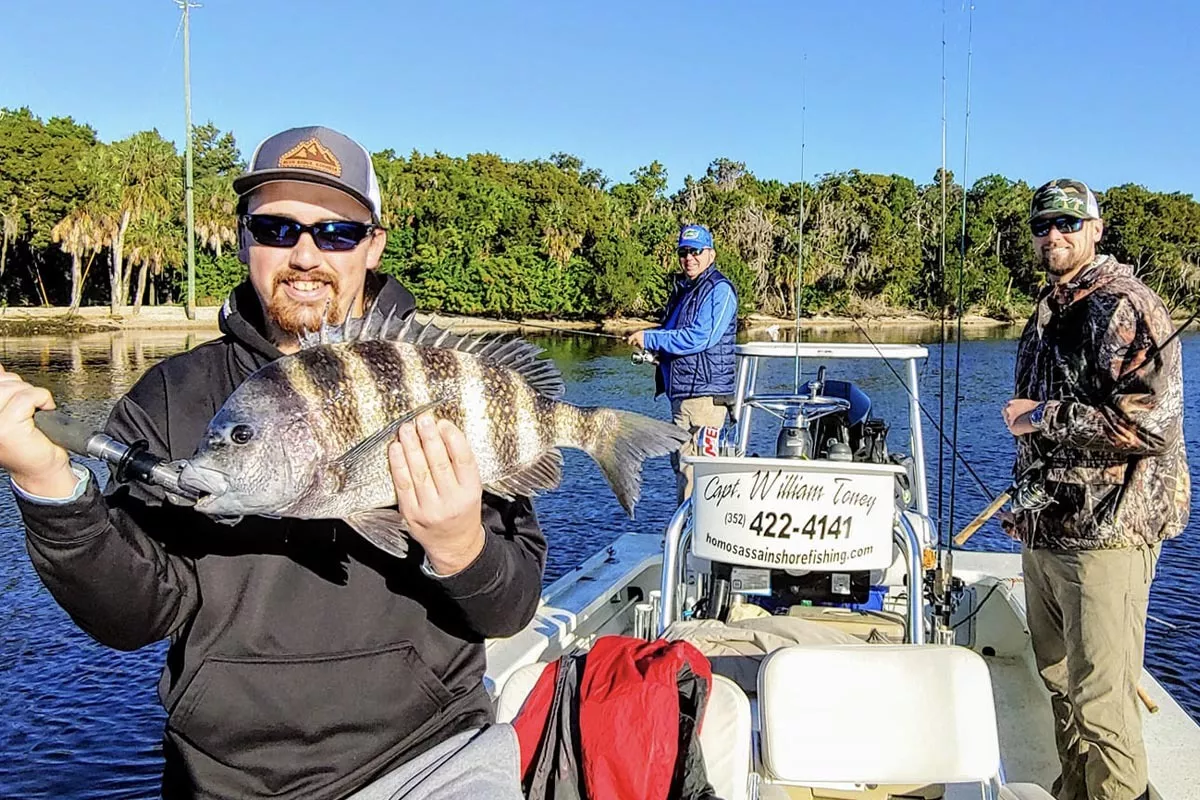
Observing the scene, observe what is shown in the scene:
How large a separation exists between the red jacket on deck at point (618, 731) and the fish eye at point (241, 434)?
1429 millimetres

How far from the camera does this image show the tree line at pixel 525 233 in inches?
1550

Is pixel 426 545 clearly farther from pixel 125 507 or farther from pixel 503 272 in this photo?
pixel 503 272

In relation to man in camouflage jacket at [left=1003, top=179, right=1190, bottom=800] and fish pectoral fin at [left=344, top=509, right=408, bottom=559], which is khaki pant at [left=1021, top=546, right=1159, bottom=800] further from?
fish pectoral fin at [left=344, top=509, right=408, bottom=559]

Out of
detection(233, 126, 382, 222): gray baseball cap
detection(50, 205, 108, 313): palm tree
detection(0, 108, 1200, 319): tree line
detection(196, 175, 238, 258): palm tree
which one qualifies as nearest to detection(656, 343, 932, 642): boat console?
detection(233, 126, 382, 222): gray baseball cap

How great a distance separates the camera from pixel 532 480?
1.92 meters

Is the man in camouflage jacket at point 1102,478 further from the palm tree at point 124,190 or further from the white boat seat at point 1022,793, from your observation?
the palm tree at point 124,190

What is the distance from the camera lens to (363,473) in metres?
1.68

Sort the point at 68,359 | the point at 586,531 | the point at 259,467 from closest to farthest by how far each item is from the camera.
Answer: the point at 259,467 < the point at 586,531 < the point at 68,359

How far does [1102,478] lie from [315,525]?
3.11 m

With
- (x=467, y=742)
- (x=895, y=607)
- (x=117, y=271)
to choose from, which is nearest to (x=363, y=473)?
(x=467, y=742)

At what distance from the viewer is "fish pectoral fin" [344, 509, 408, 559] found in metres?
1.67

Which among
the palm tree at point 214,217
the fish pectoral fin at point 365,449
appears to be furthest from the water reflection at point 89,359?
the fish pectoral fin at point 365,449

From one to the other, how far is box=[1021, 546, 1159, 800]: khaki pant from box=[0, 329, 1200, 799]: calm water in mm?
3690

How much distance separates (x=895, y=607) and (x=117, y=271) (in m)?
41.0
